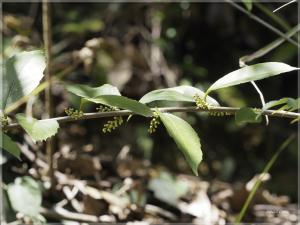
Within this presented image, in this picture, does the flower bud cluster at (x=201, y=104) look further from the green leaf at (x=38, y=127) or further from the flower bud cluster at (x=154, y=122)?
the green leaf at (x=38, y=127)

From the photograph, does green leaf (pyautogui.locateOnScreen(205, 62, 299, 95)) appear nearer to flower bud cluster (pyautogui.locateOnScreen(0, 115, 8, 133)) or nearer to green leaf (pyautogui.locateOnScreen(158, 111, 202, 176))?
green leaf (pyautogui.locateOnScreen(158, 111, 202, 176))

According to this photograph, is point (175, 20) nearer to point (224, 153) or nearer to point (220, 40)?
point (220, 40)

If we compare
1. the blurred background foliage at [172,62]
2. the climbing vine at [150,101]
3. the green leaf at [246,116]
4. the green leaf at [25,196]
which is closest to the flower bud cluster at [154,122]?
the climbing vine at [150,101]

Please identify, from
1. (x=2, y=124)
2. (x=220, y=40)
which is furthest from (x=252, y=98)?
(x=2, y=124)

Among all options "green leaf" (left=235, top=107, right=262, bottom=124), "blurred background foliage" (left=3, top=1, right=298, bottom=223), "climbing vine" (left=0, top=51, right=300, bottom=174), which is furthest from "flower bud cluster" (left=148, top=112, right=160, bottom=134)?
"blurred background foliage" (left=3, top=1, right=298, bottom=223)


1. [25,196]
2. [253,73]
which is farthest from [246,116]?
[25,196]

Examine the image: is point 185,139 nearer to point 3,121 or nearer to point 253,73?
point 253,73
